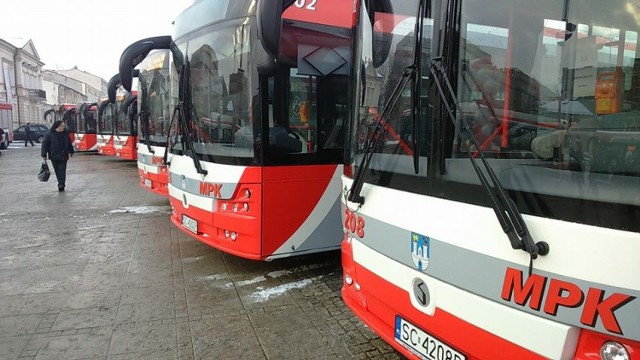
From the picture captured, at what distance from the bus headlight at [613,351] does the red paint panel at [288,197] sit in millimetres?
3310

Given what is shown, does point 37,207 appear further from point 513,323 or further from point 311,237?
point 513,323

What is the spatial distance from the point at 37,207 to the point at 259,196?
7378mm

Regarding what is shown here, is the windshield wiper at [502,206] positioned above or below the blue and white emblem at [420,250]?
above

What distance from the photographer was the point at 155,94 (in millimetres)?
9016

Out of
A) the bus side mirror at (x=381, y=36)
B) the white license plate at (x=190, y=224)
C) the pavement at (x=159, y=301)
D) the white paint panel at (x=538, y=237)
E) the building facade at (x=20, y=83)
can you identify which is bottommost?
the pavement at (x=159, y=301)

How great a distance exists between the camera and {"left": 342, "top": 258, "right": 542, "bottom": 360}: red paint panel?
1.96 meters

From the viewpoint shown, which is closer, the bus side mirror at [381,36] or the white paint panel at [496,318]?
the white paint panel at [496,318]

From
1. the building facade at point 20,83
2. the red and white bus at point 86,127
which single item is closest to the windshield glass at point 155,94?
the red and white bus at point 86,127

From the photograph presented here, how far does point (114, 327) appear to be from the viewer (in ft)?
12.6

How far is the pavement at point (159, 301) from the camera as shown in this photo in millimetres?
3451

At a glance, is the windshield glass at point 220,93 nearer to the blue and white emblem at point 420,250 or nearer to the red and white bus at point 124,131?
the blue and white emblem at point 420,250

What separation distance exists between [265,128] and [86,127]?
887 inches

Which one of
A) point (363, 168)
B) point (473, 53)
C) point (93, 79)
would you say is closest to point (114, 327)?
point (363, 168)

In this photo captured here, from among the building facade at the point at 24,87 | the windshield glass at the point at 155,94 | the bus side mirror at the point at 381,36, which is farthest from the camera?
the building facade at the point at 24,87
